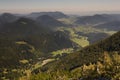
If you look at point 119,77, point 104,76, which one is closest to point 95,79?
point 104,76

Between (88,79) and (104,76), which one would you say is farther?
(88,79)

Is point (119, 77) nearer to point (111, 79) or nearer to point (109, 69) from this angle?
point (111, 79)

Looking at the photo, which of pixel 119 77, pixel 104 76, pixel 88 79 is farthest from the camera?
pixel 88 79

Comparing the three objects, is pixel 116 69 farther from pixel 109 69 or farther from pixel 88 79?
pixel 88 79

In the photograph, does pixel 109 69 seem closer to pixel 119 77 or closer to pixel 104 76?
pixel 104 76

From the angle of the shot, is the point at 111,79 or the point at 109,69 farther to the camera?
the point at 109,69

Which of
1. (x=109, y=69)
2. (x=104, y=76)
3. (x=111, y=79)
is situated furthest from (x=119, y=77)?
(x=109, y=69)

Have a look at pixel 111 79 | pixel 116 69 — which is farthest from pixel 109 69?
pixel 111 79

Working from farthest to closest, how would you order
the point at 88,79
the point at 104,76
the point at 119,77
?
the point at 88,79
the point at 104,76
the point at 119,77
